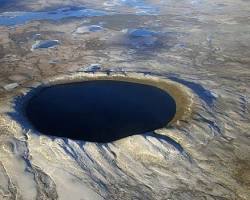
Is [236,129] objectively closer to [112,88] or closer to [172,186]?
[172,186]

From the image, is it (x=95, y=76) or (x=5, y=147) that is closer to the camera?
(x=5, y=147)

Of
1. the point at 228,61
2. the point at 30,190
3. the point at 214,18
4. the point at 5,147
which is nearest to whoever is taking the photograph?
the point at 30,190

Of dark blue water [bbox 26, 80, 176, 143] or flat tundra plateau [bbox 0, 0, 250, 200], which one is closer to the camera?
flat tundra plateau [bbox 0, 0, 250, 200]

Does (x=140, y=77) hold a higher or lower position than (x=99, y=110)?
higher

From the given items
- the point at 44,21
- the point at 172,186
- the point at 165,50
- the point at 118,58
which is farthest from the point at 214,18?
the point at 172,186

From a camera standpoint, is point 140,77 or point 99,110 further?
point 140,77

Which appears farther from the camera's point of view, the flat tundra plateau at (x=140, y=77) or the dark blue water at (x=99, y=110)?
the dark blue water at (x=99, y=110)

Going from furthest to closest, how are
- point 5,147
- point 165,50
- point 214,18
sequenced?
point 214,18, point 165,50, point 5,147

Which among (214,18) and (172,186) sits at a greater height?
(214,18)
